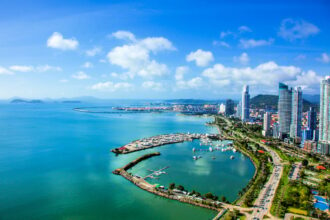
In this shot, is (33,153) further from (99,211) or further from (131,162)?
(99,211)

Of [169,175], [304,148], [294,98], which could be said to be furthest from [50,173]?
[294,98]

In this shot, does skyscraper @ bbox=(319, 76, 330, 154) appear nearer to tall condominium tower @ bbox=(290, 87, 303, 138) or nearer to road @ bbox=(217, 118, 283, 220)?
tall condominium tower @ bbox=(290, 87, 303, 138)

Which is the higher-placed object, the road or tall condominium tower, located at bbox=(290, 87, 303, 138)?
tall condominium tower, located at bbox=(290, 87, 303, 138)

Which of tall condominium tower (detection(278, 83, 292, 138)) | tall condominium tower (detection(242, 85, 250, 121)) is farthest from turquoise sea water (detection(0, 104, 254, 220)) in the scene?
tall condominium tower (detection(242, 85, 250, 121))

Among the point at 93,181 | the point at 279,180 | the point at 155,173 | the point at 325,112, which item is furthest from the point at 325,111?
the point at 93,181

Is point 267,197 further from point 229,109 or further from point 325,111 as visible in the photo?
point 229,109

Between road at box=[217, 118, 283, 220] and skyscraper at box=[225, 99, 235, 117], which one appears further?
skyscraper at box=[225, 99, 235, 117]
